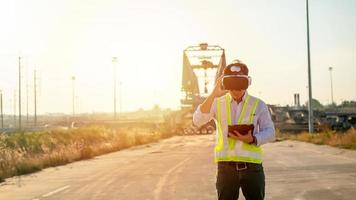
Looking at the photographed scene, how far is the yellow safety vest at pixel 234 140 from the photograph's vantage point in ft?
18.6

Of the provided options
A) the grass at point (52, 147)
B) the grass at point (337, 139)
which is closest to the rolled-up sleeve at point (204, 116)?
the grass at point (52, 147)

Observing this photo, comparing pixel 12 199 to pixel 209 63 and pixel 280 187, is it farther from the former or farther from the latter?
pixel 209 63

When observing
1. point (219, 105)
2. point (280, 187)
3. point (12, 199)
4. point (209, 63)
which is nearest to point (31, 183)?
point (12, 199)

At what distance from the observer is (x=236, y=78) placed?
565 cm

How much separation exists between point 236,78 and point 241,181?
95 cm

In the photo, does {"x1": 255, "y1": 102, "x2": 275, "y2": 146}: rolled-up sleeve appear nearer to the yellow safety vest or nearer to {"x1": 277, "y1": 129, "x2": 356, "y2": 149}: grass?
the yellow safety vest

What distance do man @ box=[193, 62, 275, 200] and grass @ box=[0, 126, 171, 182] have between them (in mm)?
14125

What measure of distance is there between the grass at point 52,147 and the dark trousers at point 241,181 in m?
14.2

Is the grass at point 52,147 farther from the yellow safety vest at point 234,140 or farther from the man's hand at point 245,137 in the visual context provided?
the man's hand at point 245,137

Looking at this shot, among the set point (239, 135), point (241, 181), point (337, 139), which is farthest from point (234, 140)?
point (337, 139)

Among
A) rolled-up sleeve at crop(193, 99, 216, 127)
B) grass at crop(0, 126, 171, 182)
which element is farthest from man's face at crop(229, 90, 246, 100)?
grass at crop(0, 126, 171, 182)

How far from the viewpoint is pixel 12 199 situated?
43.3 feet

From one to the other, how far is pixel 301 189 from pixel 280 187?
599 mm

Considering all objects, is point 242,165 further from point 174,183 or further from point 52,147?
point 52,147
